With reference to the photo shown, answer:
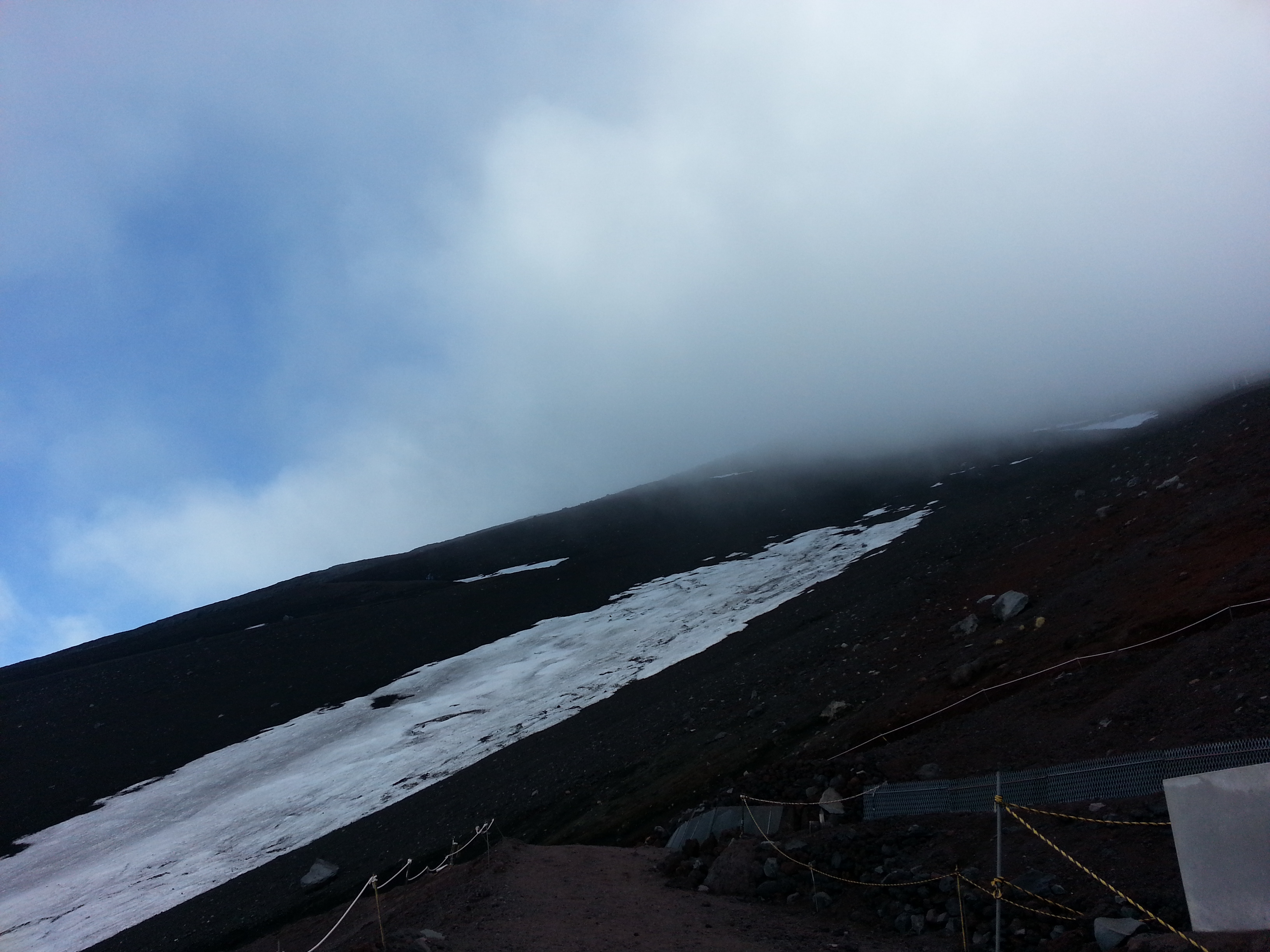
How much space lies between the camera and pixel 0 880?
29.3 m

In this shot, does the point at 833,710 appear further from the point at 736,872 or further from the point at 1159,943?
the point at 1159,943

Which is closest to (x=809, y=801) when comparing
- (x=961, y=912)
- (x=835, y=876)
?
(x=835, y=876)

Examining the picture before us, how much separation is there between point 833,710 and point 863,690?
1.19m

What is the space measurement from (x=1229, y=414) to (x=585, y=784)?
28.9 meters

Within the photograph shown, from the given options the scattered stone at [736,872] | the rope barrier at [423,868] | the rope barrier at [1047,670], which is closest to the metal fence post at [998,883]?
the scattered stone at [736,872]

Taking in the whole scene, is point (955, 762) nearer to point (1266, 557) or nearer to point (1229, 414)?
point (1266, 557)

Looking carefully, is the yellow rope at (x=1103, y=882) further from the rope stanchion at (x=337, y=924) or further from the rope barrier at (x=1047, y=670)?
the rope stanchion at (x=337, y=924)

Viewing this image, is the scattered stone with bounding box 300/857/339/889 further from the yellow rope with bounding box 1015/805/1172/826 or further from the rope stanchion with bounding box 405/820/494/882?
the yellow rope with bounding box 1015/805/1172/826

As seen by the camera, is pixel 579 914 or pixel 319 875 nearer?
pixel 579 914

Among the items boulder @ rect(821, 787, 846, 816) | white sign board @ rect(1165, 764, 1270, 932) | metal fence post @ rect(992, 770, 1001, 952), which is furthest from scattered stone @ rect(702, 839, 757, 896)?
white sign board @ rect(1165, 764, 1270, 932)

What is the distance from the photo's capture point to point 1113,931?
23.3ft

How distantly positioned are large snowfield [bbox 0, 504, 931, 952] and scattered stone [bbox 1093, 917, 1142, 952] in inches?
996

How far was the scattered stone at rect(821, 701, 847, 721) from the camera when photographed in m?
18.7

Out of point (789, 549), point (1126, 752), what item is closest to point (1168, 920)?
point (1126, 752)
